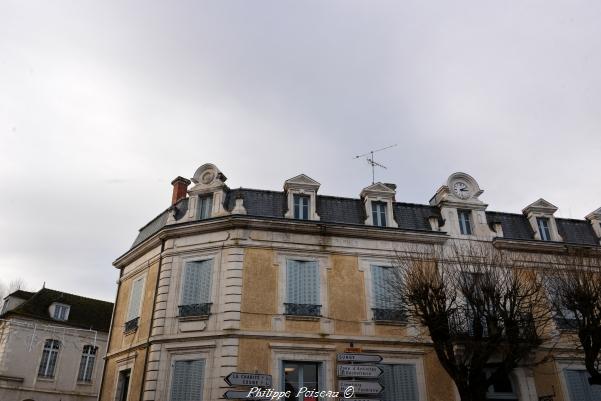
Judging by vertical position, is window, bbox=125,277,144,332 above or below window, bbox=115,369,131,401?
above

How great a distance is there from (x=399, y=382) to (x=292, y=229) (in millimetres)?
5499

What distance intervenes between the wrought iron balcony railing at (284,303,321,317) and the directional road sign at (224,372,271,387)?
2169mm

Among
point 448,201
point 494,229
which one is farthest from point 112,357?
point 494,229

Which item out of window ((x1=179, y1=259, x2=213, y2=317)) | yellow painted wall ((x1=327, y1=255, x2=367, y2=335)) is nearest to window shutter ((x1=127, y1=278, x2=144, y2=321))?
window ((x1=179, y1=259, x2=213, y2=317))

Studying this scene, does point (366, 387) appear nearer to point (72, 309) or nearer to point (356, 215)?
point (356, 215)

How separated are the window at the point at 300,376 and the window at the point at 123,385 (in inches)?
207

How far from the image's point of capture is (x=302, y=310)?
1441 cm

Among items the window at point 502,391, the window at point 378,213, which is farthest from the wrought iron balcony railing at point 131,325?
the window at point 502,391

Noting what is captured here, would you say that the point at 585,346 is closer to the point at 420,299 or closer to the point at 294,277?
the point at 420,299

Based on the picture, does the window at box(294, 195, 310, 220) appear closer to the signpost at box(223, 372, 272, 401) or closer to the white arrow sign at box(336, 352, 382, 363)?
the signpost at box(223, 372, 272, 401)

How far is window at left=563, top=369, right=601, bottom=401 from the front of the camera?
14766 mm

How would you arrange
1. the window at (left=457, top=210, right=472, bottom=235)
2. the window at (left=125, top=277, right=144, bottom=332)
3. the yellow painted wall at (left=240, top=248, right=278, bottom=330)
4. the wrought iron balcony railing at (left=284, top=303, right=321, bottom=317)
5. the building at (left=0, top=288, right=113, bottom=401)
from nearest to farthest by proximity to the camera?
the yellow painted wall at (left=240, top=248, right=278, bottom=330) < the wrought iron balcony railing at (left=284, top=303, right=321, bottom=317) < the window at (left=125, top=277, right=144, bottom=332) < the window at (left=457, top=210, right=472, bottom=235) < the building at (left=0, top=288, right=113, bottom=401)

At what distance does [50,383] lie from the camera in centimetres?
2623

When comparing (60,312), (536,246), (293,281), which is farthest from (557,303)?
(60,312)
